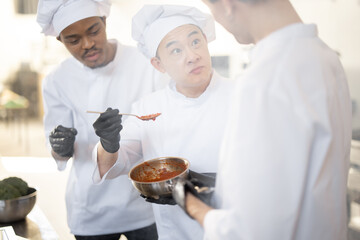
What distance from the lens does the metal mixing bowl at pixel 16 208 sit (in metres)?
1.40

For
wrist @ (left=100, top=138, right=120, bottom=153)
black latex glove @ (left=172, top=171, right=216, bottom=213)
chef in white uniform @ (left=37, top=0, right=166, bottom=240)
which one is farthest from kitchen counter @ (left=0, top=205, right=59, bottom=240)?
black latex glove @ (left=172, top=171, right=216, bottom=213)

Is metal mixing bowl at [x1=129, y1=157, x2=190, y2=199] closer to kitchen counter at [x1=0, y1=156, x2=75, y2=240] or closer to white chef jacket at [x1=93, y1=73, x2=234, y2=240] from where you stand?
white chef jacket at [x1=93, y1=73, x2=234, y2=240]

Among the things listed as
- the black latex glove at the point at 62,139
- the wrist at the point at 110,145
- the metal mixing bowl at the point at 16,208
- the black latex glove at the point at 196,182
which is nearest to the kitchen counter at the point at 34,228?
the metal mixing bowl at the point at 16,208

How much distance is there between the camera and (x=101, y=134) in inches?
44.4

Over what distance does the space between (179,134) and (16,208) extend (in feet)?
2.40

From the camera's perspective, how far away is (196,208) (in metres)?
0.81

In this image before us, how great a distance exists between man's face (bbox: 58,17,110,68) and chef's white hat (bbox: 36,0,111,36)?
2 centimetres

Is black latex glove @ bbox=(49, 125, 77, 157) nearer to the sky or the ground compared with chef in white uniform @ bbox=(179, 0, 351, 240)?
nearer to the ground

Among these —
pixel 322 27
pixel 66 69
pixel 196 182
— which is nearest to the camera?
pixel 196 182

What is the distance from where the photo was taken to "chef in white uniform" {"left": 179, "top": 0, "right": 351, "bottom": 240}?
659 millimetres

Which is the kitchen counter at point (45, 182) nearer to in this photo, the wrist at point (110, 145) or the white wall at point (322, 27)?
the wrist at point (110, 145)

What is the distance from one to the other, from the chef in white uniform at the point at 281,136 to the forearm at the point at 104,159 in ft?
1.77

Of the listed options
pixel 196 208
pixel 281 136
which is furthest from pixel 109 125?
pixel 281 136

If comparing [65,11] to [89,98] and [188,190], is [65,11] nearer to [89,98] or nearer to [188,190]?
[89,98]
